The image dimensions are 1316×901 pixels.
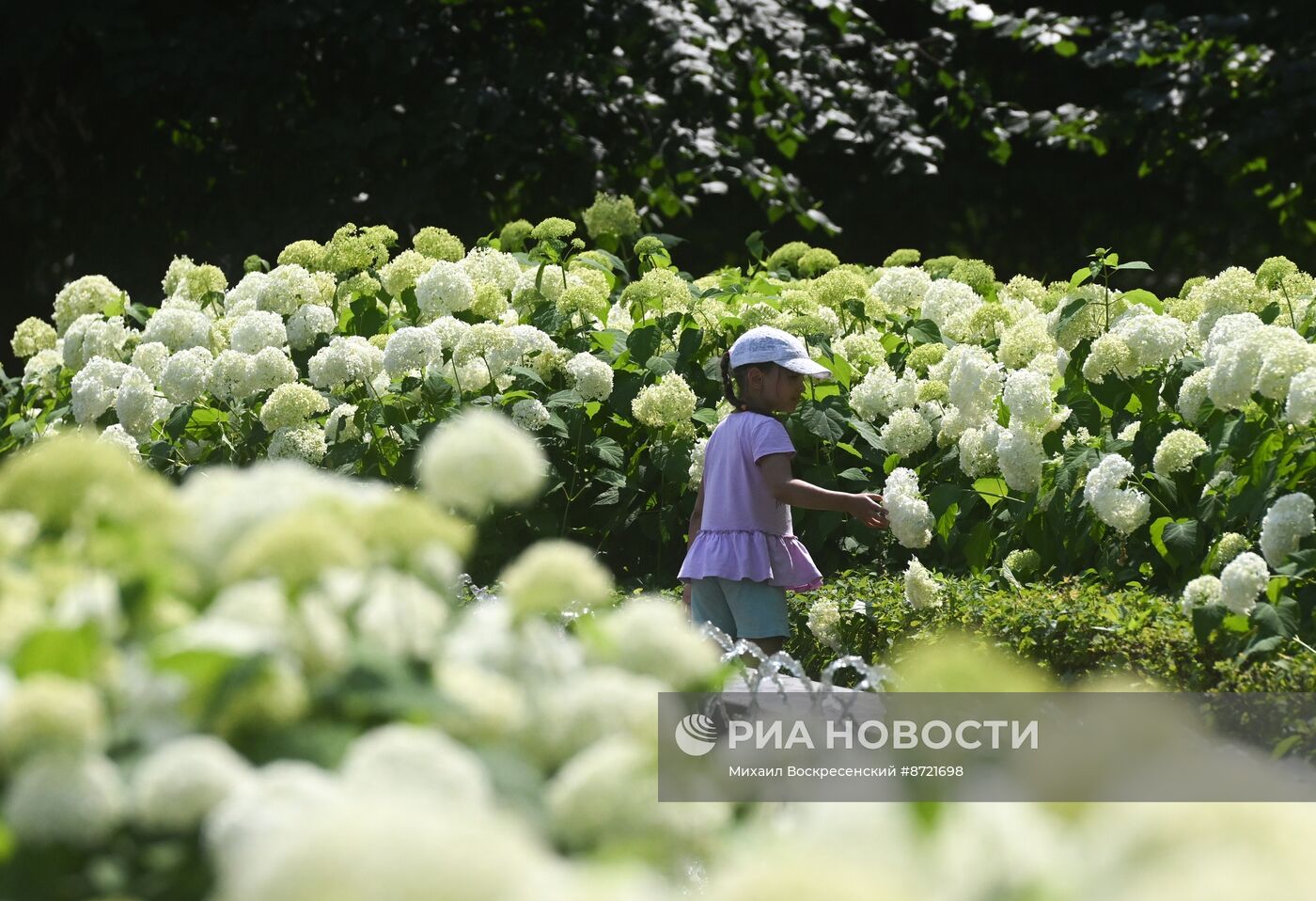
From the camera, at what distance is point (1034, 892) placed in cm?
96

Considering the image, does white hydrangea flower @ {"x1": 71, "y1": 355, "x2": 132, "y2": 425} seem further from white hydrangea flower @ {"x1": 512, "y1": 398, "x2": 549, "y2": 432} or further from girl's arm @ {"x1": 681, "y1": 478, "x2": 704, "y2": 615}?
girl's arm @ {"x1": 681, "y1": 478, "x2": 704, "y2": 615}

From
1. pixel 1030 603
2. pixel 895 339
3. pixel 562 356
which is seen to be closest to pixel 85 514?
pixel 1030 603

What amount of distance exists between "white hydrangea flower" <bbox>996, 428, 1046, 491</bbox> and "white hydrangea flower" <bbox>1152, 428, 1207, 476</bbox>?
0.46m

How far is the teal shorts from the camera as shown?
4.28m

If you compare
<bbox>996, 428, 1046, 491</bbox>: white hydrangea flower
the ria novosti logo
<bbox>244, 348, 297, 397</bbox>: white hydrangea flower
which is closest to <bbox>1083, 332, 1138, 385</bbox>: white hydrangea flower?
<bbox>996, 428, 1046, 491</bbox>: white hydrangea flower

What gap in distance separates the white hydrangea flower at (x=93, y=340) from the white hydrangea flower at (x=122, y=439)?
0.58 m

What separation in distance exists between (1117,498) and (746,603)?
1041 millimetres

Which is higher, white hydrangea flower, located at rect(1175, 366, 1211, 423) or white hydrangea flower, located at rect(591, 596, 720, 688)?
white hydrangea flower, located at rect(591, 596, 720, 688)

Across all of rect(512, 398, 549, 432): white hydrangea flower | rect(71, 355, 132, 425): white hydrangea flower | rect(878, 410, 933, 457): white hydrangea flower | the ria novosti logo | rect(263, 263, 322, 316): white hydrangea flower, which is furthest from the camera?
rect(263, 263, 322, 316): white hydrangea flower

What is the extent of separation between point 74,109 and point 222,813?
11518 mm

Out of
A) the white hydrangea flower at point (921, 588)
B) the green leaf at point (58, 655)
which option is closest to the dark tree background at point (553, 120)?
the white hydrangea flower at point (921, 588)

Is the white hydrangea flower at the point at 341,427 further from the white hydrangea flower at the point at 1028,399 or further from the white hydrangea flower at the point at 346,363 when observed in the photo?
the white hydrangea flower at the point at 1028,399

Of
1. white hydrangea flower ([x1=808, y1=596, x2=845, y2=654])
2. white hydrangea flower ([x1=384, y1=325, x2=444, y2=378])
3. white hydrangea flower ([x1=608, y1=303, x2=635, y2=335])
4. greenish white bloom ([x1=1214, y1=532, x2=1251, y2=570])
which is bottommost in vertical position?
white hydrangea flower ([x1=808, y1=596, x2=845, y2=654])

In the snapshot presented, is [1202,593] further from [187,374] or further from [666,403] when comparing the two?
[187,374]
